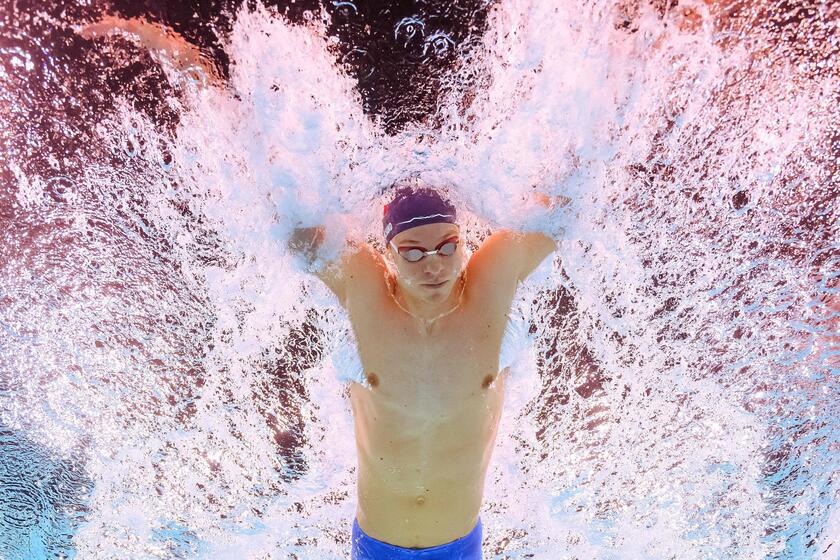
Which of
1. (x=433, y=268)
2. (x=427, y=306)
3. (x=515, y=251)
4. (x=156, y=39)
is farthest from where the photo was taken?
(x=156, y=39)

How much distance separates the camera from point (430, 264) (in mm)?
2039

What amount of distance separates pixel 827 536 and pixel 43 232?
18.4 feet

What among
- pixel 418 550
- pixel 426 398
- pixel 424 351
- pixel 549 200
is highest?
pixel 549 200

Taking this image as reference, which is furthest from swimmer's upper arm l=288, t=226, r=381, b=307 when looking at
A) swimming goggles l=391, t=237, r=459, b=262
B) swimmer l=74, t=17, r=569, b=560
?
swimming goggles l=391, t=237, r=459, b=262

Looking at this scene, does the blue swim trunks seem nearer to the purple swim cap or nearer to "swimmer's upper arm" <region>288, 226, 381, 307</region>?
"swimmer's upper arm" <region>288, 226, 381, 307</region>

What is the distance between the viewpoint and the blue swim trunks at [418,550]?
2.36 m

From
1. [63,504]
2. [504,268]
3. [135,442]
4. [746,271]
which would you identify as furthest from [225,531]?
[746,271]

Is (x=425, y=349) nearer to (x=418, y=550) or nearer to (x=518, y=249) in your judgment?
(x=518, y=249)

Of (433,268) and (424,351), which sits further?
(424,351)

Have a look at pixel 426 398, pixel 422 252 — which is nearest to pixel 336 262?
pixel 422 252

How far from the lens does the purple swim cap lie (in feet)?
6.91

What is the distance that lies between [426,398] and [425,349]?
7.6 inches

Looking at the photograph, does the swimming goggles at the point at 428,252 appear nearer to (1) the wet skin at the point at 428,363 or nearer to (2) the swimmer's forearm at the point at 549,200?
(1) the wet skin at the point at 428,363

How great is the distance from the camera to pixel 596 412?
11.3 ft
